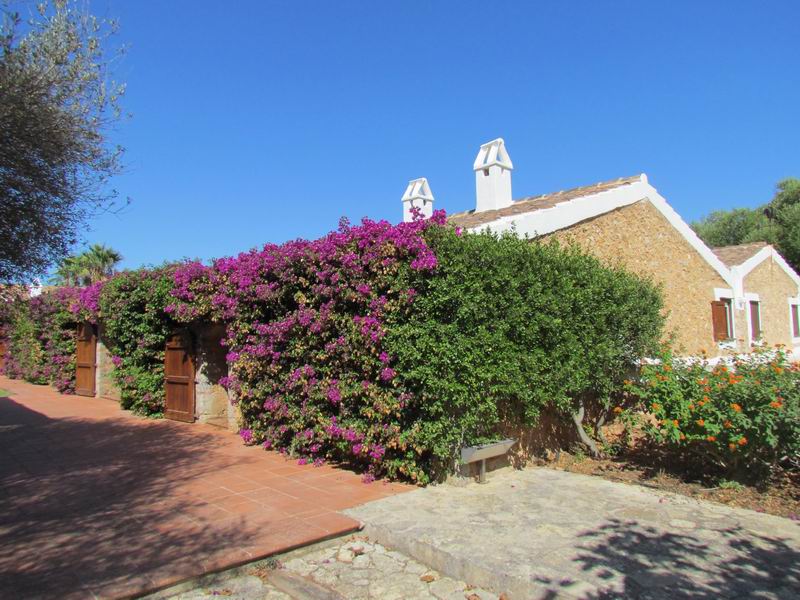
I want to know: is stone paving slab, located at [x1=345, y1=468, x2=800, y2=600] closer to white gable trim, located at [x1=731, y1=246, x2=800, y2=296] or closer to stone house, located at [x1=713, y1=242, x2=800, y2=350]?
stone house, located at [x1=713, y1=242, x2=800, y2=350]

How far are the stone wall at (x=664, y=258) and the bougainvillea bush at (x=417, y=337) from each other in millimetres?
2233

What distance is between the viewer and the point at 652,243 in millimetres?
11617

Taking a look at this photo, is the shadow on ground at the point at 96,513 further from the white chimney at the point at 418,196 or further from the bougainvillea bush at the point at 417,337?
the white chimney at the point at 418,196

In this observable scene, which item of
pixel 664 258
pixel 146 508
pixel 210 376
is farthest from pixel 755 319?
pixel 146 508

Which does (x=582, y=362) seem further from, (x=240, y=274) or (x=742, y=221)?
(x=742, y=221)

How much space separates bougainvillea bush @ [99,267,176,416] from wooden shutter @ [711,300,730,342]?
12.4 m

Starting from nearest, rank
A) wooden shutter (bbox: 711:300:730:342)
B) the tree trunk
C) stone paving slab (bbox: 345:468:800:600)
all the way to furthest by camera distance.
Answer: stone paving slab (bbox: 345:468:800:600) → the tree trunk → wooden shutter (bbox: 711:300:730:342)

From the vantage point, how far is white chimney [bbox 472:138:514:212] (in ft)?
38.8

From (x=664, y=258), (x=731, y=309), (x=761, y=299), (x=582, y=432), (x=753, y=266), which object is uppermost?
(x=753, y=266)

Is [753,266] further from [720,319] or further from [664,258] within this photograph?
[664,258]

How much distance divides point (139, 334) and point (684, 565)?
11028 millimetres

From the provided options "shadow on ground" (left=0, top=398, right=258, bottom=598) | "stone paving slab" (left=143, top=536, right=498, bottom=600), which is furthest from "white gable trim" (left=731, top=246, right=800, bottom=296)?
"stone paving slab" (left=143, top=536, right=498, bottom=600)

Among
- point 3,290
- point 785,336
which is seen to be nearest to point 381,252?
point 3,290

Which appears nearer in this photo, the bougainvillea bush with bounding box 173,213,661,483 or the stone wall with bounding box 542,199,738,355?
the bougainvillea bush with bounding box 173,213,661,483
